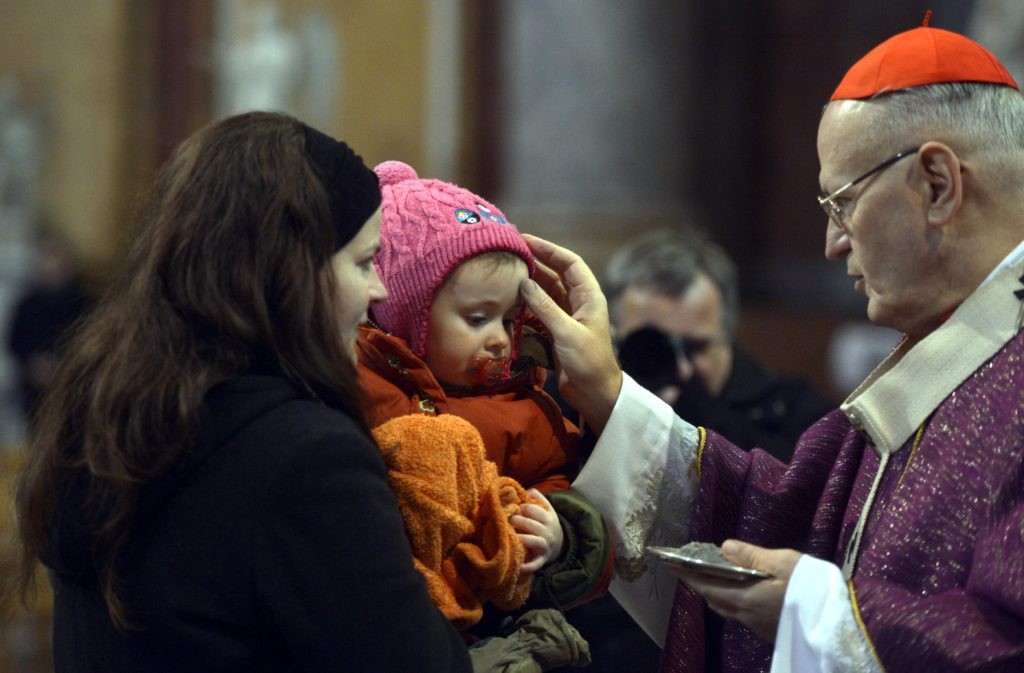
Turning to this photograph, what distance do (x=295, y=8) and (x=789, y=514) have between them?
810 cm

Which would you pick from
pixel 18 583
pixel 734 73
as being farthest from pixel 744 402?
pixel 734 73

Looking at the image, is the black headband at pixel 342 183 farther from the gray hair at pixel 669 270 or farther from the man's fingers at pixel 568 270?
the gray hair at pixel 669 270

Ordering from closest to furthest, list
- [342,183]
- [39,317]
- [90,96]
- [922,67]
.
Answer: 1. [342,183]
2. [922,67]
3. [39,317]
4. [90,96]

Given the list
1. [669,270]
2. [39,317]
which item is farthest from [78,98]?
[669,270]

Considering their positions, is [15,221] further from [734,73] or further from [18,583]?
[18,583]

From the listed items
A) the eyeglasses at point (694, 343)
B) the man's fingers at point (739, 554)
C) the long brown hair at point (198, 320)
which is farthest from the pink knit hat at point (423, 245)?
the eyeglasses at point (694, 343)

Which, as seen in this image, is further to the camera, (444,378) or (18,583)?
(444,378)

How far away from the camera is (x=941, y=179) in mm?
2273

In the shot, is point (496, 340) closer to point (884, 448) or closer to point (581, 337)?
point (581, 337)

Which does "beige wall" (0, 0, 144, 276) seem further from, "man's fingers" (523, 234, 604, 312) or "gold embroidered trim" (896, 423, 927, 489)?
"gold embroidered trim" (896, 423, 927, 489)

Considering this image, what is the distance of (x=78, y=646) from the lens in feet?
6.61

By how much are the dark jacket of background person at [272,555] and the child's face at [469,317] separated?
0.51 metres

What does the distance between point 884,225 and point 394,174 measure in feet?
2.85

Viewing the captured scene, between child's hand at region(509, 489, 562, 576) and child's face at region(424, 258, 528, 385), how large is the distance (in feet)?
0.90
